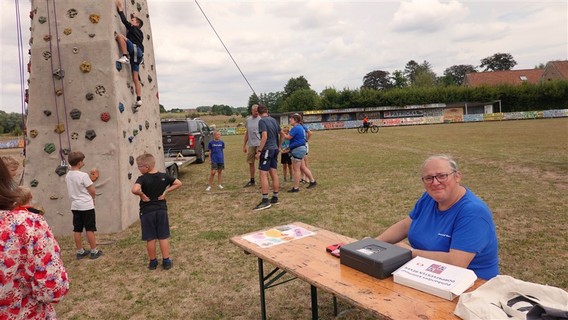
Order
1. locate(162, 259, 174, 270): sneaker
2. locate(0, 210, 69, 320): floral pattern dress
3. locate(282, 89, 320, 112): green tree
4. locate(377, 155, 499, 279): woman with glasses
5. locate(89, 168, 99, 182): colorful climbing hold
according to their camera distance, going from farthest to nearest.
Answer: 1. locate(282, 89, 320, 112): green tree
2. locate(89, 168, 99, 182): colorful climbing hold
3. locate(162, 259, 174, 270): sneaker
4. locate(377, 155, 499, 279): woman with glasses
5. locate(0, 210, 69, 320): floral pattern dress

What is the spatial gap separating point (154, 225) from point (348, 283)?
291 centimetres

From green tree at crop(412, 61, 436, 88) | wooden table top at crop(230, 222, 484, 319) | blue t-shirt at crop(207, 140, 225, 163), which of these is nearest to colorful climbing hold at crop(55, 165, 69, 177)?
blue t-shirt at crop(207, 140, 225, 163)

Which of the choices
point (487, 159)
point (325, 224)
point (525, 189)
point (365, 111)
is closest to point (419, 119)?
point (365, 111)

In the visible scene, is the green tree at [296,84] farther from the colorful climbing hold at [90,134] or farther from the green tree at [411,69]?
the colorful climbing hold at [90,134]

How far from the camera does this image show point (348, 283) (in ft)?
6.57

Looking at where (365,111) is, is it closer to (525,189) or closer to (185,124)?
(185,124)

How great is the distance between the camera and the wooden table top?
1.67 metres

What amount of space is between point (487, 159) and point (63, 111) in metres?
10.9

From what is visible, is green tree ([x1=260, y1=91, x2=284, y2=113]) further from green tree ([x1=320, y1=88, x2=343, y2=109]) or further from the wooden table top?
the wooden table top

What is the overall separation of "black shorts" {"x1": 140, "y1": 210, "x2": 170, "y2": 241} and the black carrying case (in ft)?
8.76

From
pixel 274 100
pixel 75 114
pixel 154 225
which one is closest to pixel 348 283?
pixel 154 225

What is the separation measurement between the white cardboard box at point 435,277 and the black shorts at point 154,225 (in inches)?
120

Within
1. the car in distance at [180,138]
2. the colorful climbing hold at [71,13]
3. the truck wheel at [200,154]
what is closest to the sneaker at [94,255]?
the colorful climbing hold at [71,13]

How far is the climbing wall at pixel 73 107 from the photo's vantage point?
5.77 meters
